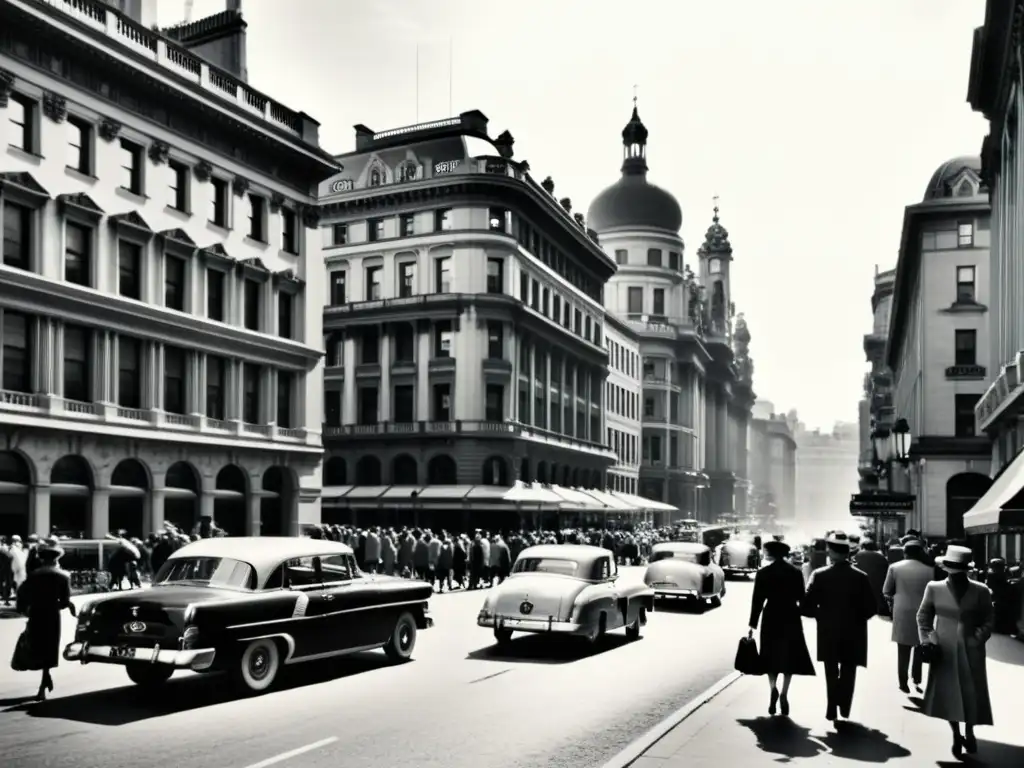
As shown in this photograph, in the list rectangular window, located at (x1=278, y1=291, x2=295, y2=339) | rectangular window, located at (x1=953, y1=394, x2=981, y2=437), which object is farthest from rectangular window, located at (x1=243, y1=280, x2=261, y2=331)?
rectangular window, located at (x1=953, y1=394, x2=981, y2=437)

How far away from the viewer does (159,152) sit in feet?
121

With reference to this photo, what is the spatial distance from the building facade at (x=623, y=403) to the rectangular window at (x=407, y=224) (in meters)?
27.2

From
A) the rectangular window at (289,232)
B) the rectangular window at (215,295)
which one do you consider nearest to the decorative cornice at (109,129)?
the rectangular window at (215,295)

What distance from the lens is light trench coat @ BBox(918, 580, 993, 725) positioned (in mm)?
10188

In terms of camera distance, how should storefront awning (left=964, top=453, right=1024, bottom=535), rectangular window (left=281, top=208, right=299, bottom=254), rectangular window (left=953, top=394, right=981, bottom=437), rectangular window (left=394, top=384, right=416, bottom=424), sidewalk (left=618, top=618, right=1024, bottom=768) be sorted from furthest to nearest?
rectangular window (left=394, top=384, right=416, bottom=424), rectangular window (left=953, top=394, right=981, bottom=437), rectangular window (left=281, top=208, right=299, bottom=254), storefront awning (left=964, top=453, right=1024, bottom=535), sidewalk (left=618, top=618, right=1024, bottom=768)

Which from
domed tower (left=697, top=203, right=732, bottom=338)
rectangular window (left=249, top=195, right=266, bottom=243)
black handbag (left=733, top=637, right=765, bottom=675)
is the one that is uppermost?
domed tower (left=697, top=203, right=732, bottom=338)

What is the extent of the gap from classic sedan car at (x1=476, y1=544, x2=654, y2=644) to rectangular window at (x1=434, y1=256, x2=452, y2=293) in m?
44.4

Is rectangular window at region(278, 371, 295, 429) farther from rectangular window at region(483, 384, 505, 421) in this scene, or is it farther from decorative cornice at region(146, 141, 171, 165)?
rectangular window at region(483, 384, 505, 421)

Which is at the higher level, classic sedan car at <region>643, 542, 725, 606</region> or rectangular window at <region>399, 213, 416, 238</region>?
rectangular window at <region>399, 213, 416, 238</region>

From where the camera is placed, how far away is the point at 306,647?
1438 cm

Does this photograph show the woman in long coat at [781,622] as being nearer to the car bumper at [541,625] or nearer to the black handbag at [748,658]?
the black handbag at [748,658]

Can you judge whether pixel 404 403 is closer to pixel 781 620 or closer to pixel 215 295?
pixel 215 295

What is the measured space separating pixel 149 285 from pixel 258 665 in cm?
2468

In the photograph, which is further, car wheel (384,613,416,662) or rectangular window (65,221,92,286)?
rectangular window (65,221,92,286)
